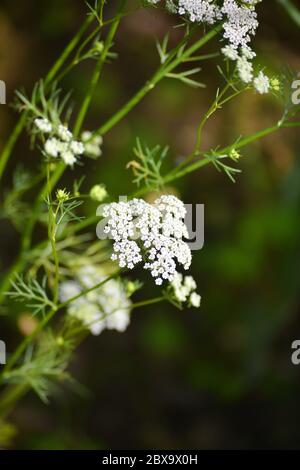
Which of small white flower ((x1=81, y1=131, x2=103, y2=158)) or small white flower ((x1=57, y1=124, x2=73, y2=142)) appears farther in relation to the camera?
small white flower ((x1=81, y1=131, x2=103, y2=158))

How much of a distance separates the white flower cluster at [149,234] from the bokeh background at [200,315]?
1563mm

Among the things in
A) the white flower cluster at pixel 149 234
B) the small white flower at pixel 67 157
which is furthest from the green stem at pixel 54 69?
the white flower cluster at pixel 149 234

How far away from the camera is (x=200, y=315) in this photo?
2.82 meters

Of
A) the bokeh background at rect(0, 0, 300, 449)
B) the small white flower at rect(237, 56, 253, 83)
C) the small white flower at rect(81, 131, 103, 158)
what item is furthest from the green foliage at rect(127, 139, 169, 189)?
the bokeh background at rect(0, 0, 300, 449)

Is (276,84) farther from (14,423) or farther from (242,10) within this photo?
(14,423)

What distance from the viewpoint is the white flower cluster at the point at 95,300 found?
1.47 metres

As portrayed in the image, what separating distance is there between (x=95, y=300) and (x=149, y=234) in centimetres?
54

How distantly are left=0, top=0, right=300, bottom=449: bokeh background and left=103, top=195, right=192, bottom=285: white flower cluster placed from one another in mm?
1563

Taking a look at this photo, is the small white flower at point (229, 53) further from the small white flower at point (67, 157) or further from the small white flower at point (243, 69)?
the small white flower at point (67, 157)

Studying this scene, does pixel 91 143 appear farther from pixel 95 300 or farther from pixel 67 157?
pixel 95 300

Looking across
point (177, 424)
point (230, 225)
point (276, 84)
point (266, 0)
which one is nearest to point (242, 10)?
point (276, 84)

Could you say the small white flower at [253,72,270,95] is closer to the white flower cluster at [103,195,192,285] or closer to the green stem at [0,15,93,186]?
the white flower cluster at [103,195,192,285]

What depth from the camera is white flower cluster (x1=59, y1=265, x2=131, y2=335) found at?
1467 mm

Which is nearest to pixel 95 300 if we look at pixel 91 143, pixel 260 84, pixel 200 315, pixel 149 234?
pixel 91 143
